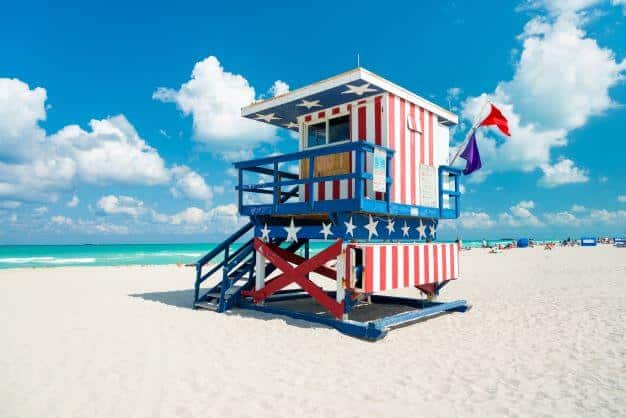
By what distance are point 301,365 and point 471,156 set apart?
7189mm

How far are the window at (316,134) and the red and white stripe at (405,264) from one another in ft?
10.8

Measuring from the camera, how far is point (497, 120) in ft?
33.6

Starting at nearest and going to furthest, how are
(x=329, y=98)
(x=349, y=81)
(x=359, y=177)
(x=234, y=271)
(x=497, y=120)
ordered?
(x=359, y=177), (x=349, y=81), (x=329, y=98), (x=234, y=271), (x=497, y=120)

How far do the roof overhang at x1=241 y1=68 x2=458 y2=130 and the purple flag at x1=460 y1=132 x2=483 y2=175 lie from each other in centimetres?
68

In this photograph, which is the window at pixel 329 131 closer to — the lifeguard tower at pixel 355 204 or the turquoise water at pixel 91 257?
the lifeguard tower at pixel 355 204

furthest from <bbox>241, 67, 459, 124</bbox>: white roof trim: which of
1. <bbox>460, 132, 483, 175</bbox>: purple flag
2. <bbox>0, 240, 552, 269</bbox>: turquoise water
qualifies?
<bbox>0, 240, 552, 269</bbox>: turquoise water

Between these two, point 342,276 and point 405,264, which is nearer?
point 342,276

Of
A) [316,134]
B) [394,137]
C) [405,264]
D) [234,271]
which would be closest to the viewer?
[405,264]

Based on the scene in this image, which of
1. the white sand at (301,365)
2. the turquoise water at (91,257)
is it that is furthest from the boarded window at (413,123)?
the turquoise water at (91,257)

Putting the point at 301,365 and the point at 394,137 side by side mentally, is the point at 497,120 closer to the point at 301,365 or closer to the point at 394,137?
the point at 394,137

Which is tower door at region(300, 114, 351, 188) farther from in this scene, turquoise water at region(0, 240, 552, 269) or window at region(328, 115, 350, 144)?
turquoise water at region(0, 240, 552, 269)

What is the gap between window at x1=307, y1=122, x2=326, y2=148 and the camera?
9.77 m

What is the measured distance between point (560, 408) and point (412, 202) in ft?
17.5

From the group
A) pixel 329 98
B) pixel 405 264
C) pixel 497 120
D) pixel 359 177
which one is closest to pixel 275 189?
pixel 329 98
